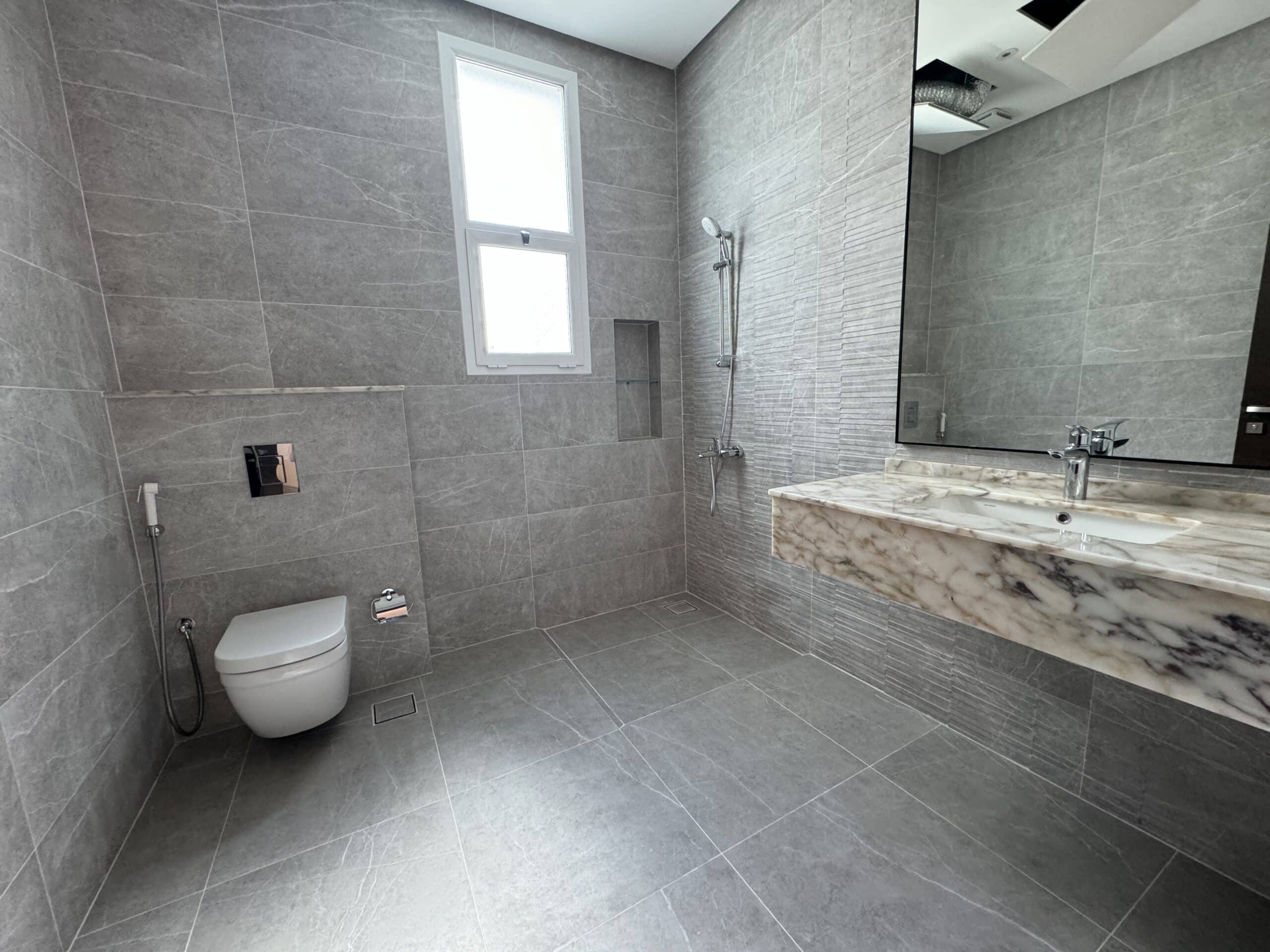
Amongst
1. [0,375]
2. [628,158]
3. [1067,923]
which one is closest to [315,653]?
[0,375]

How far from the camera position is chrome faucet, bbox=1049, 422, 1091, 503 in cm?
129

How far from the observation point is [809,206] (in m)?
2.02

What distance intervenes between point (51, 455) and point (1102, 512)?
2.66m

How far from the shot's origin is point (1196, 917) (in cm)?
113

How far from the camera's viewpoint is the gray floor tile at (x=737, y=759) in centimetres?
146

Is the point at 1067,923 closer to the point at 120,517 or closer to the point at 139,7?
the point at 120,517

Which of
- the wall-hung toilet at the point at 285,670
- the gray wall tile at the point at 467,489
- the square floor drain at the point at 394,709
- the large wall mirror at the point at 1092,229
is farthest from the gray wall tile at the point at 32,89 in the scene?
the large wall mirror at the point at 1092,229

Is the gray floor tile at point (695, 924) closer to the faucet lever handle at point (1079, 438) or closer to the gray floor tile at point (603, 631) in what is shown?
the gray floor tile at point (603, 631)

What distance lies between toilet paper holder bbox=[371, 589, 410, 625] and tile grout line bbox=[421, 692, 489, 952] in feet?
1.17

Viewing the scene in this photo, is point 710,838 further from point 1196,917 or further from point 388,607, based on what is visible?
point 388,607

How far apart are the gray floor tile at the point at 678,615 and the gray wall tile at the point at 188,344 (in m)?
2.06

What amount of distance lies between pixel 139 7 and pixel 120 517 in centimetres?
171

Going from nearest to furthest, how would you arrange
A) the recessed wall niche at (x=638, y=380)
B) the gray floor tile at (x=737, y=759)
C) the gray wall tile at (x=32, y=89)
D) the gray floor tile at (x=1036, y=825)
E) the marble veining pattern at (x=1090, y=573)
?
the marble veining pattern at (x=1090, y=573) → the gray floor tile at (x=1036, y=825) → the gray wall tile at (x=32, y=89) → the gray floor tile at (x=737, y=759) → the recessed wall niche at (x=638, y=380)

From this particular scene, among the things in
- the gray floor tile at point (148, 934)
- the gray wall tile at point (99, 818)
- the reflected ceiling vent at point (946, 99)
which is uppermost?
the reflected ceiling vent at point (946, 99)
